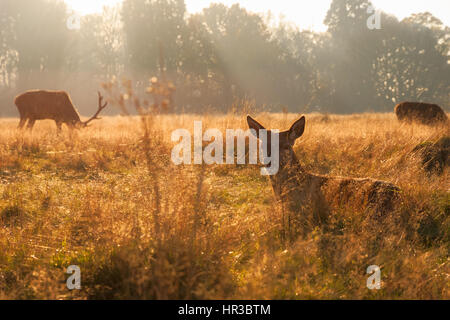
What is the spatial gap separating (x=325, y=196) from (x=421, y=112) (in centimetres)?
1337

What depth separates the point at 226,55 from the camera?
4347 cm

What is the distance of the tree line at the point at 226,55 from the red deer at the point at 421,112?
841 inches

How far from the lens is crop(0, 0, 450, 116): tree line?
132 feet

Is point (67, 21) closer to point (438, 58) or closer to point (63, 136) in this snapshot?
point (63, 136)

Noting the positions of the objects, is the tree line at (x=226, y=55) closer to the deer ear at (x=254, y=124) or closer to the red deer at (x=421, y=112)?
the red deer at (x=421, y=112)

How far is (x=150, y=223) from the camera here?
3096 millimetres

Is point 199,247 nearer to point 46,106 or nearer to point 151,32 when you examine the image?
point 46,106

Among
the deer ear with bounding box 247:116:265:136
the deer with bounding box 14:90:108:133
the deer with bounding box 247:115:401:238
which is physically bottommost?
the deer with bounding box 247:115:401:238

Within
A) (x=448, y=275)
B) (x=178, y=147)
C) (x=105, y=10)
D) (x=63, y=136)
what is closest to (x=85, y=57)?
(x=105, y=10)

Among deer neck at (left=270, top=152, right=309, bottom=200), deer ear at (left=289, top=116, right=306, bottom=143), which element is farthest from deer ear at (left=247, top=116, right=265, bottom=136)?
deer neck at (left=270, top=152, right=309, bottom=200)

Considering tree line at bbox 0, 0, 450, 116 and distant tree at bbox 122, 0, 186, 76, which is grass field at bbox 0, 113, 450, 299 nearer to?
tree line at bbox 0, 0, 450, 116

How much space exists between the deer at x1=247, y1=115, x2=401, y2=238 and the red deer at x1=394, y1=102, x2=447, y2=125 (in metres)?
11.2

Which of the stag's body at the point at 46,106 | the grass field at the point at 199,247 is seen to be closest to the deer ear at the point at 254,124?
the grass field at the point at 199,247

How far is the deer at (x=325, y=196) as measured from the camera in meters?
3.83
